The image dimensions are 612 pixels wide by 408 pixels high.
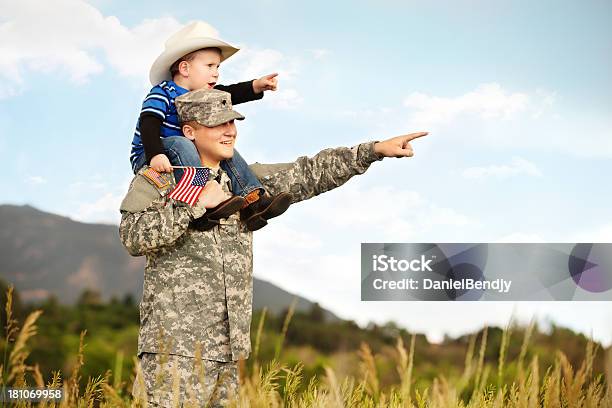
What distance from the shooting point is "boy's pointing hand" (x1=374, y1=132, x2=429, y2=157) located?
3344 mm

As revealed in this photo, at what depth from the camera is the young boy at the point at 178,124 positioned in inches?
124

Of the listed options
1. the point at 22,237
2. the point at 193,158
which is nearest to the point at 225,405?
the point at 193,158

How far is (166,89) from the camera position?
3.33 m

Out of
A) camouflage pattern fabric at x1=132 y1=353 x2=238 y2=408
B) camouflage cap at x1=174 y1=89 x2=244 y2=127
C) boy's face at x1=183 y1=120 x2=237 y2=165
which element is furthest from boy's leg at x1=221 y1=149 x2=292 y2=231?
camouflage pattern fabric at x1=132 y1=353 x2=238 y2=408

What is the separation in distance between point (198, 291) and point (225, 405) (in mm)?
434

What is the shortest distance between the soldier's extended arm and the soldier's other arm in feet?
2.06

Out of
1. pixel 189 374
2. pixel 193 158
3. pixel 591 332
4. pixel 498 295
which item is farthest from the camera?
pixel 498 295

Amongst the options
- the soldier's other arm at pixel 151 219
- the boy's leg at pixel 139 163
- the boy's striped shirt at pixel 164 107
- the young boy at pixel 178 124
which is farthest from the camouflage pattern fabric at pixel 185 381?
the boy's striped shirt at pixel 164 107

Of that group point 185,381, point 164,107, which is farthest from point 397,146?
point 185,381

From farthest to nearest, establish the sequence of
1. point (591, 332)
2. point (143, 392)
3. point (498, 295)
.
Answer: point (498, 295) < point (143, 392) < point (591, 332)

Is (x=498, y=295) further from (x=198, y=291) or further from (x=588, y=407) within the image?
(x=198, y=291)

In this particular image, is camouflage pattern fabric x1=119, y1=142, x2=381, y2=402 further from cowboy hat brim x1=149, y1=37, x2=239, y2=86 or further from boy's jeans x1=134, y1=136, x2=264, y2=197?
cowboy hat brim x1=149, y1=37, x2=239, y2=86

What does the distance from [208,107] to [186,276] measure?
675mm

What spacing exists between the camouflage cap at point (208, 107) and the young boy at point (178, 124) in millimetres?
112
